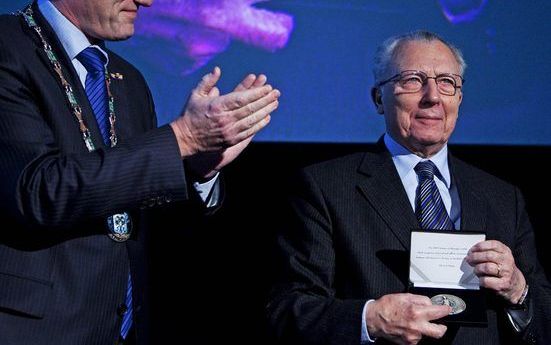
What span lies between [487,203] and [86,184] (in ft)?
4.48

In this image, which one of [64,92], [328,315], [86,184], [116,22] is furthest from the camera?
[328,315]

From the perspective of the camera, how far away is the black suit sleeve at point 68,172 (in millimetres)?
1380

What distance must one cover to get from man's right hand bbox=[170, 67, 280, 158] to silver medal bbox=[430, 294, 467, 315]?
71 cm

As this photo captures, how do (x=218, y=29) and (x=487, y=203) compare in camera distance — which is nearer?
(x=487, y=203)

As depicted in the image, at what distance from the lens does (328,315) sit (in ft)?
6.46

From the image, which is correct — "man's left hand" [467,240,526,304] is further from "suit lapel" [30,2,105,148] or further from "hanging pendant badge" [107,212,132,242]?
"suit lapel" [30,2,105,148]

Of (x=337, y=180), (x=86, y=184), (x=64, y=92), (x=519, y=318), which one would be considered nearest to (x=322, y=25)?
(x=337, y=180)

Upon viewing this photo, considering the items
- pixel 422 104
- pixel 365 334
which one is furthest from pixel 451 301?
pixel 422 104

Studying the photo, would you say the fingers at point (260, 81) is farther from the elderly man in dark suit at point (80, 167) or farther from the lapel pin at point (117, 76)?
the lapel pin at point (117, 76)

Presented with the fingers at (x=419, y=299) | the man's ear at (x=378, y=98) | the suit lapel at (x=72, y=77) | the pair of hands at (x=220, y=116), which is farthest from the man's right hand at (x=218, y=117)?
the man's ear at (x=378, y=98)

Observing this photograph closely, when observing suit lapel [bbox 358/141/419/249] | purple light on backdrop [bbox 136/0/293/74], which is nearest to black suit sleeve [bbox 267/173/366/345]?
suit lapel [bbox 358/141/419/249]

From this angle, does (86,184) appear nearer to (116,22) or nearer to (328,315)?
(116,22)

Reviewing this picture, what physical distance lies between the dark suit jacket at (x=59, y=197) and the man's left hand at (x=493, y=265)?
0.80 meters

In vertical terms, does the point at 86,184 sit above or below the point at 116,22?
below
